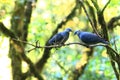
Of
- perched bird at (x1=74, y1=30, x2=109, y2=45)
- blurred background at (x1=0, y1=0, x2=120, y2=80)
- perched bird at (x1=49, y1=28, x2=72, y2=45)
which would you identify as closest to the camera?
perched bird at (x1=74, y1=30, x2=109, y2=45)

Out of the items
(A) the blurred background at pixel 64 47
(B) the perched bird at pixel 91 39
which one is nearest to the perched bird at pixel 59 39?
(B) the perched bird at pixel 91 39

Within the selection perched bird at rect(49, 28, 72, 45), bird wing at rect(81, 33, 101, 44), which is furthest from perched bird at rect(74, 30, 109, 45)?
perched bird at rect(49, 28, 72, 45)

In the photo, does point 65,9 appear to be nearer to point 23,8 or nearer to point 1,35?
point 23,8

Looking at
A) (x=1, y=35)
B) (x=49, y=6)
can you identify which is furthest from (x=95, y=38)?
(x=49, y=6)

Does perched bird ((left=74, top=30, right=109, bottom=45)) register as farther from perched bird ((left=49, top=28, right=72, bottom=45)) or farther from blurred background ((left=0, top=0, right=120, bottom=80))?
blurred background ((left=0, top=0, right=120, bottom=80))

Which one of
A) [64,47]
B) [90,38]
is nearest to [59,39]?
[90,38]

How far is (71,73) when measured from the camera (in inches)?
371

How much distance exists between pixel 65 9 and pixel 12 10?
2719mm

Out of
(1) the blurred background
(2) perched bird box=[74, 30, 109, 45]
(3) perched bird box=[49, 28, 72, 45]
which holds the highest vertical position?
(1) the blurred background

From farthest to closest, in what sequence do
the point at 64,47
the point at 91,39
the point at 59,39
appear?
the point at 64,47 < the point at 59,39 < the point at 91,39

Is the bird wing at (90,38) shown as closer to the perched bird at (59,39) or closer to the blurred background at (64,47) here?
the perched bird at (59,39)

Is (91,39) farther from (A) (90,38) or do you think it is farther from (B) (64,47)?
(B) (64,47)

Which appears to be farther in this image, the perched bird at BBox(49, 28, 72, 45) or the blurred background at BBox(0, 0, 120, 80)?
the blurred background at BBox(0, 0, 120, 80)

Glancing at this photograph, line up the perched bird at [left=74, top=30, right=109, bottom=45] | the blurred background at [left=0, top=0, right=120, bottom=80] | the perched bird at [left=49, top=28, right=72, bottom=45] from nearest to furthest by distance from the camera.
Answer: the perched bird at [left=74, top=30, right=109, bottom=45] < the perched bird at [left=49, top=28, right=72, bottom=45] < the blurred background at [left=0, top=0, right=120, bottom=80]
